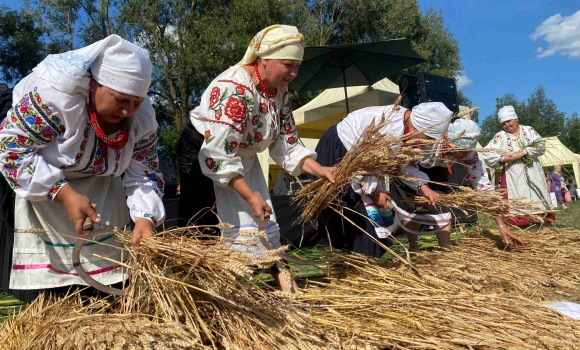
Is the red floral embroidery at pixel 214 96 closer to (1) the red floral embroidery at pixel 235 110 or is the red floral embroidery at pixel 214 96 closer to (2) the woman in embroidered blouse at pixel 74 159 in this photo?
(1) the red floral embroidery at pixel 235 110

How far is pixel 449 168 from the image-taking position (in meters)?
3.22

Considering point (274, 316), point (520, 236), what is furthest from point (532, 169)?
point (274, 316)

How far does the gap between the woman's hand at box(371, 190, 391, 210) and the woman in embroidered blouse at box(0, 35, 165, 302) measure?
1313 millimetres

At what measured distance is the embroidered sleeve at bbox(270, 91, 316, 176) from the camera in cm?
247

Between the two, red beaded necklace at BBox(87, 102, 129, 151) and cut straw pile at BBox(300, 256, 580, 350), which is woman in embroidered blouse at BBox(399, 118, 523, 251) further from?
red beaded necklace at BBox(87, 102, 129, 151)

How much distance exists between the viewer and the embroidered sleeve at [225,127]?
2053 mm

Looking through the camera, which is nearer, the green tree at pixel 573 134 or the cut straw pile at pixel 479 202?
the cut straw pile at pixel 479 202

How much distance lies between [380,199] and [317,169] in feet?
1.68

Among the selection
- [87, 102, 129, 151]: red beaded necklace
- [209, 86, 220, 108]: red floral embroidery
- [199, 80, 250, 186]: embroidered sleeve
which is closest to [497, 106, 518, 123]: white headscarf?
[199, 80, 250, 186]: embroidered sleeve

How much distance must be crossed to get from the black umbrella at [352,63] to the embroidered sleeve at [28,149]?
456cm

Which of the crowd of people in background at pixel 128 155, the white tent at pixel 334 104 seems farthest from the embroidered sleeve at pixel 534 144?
the white tent at pixel 334 104

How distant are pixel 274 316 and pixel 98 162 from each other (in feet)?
2.70

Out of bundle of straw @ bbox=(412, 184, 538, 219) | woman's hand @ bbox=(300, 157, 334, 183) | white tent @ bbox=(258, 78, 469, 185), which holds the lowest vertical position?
bundle of straw @ bbox=(412, 184, 538, 219)

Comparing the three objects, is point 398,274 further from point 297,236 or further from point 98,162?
point 297,236
